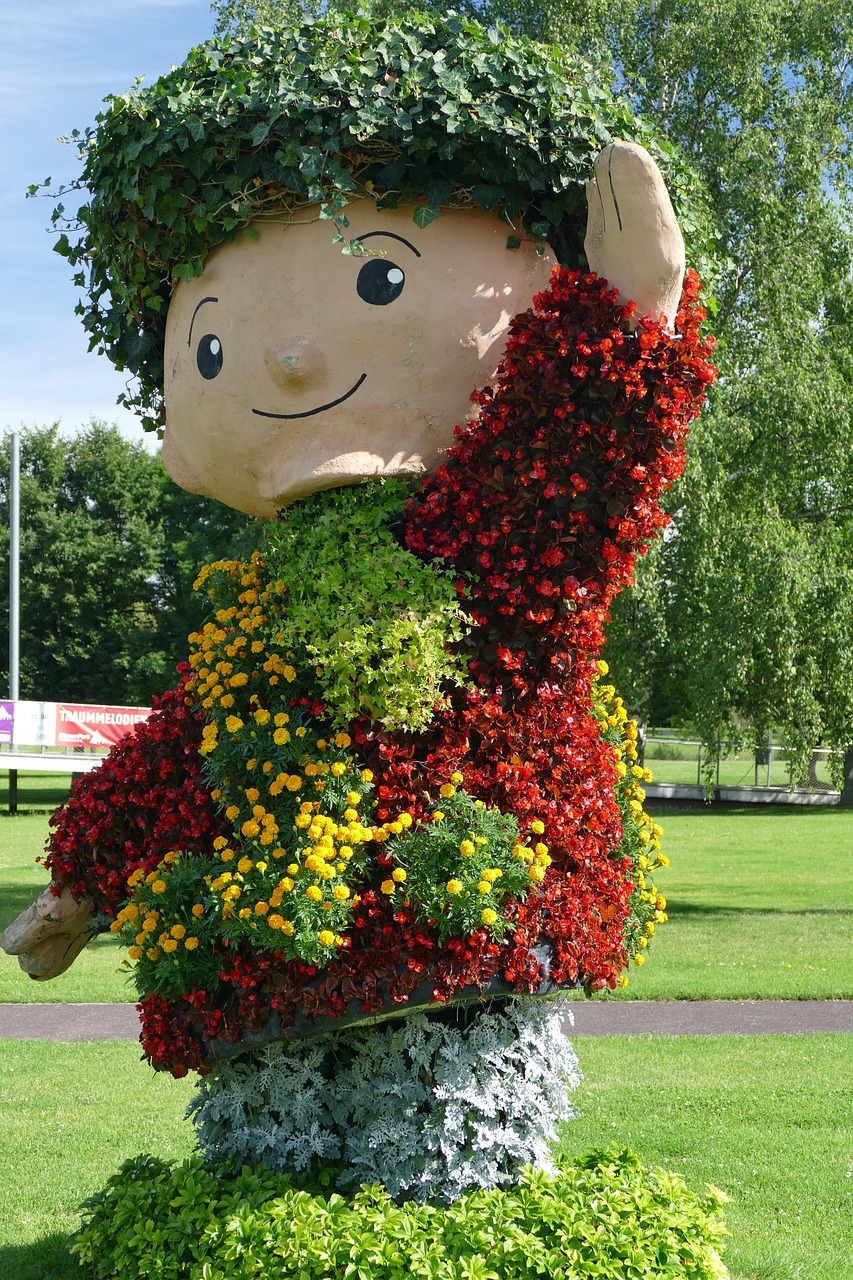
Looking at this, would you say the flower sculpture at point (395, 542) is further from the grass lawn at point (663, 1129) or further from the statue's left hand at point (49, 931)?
the grass lawn at point (663, 1129)

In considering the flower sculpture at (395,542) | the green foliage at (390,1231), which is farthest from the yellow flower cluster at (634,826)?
the green foliage at (390,1231)

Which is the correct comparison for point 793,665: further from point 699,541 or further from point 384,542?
point 384,542

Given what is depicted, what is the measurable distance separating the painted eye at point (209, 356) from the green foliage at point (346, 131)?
→ 0.65 ft

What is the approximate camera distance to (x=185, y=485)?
4.22m

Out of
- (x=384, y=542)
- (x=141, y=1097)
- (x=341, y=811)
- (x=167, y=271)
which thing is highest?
(x=167, y=271)

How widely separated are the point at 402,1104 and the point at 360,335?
7.24 feet

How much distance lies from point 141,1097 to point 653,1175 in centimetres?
439

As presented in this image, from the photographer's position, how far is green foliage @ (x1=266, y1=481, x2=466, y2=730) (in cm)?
329

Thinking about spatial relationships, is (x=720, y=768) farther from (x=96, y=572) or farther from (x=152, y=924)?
(x=152, y=924)

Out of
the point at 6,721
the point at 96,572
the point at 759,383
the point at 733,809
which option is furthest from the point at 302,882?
the point at 96,572

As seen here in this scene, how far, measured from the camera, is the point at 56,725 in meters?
23.4

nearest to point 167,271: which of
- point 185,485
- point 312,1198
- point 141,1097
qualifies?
point 185,485

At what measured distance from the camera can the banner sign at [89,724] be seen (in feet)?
→ 76.5

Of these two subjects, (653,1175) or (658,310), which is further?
(653,1175)
